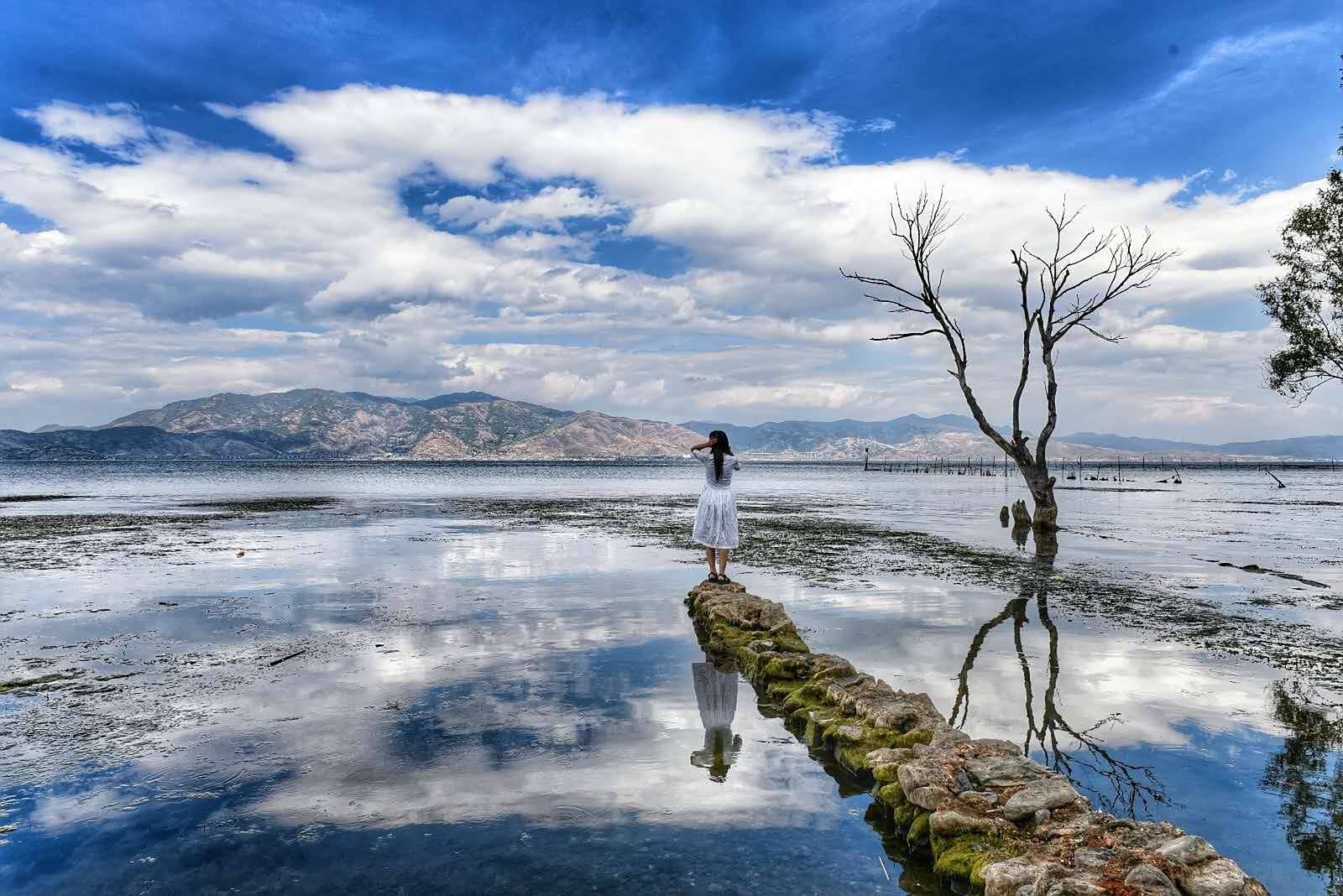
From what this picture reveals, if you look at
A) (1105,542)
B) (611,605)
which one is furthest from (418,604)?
(1105,542)

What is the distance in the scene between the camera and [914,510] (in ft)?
159

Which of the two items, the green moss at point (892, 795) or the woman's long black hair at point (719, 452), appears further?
the woman's long black hair at point (719, 452)

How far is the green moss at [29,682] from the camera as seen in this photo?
10211 mm

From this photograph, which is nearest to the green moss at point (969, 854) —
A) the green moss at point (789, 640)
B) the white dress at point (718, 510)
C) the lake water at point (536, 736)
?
the lake water at point (536, 736)

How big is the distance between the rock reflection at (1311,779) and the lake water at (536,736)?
4 centimetres

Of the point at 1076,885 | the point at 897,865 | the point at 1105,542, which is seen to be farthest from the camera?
the point at 1105,542

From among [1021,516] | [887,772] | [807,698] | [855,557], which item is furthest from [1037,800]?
[1021,516]

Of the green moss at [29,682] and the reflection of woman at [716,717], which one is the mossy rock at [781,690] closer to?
the reflection of woman at [716,717]

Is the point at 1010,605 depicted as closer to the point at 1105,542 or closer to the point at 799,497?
the point at 1105,542

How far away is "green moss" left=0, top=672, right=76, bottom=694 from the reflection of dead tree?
11425 mm

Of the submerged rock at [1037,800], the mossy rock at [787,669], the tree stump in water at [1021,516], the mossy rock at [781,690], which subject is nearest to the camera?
the submerged rock at [1037,800]

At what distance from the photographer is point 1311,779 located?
7340mm

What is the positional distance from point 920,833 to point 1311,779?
4.11 meters

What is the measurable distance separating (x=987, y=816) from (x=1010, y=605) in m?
10.9
